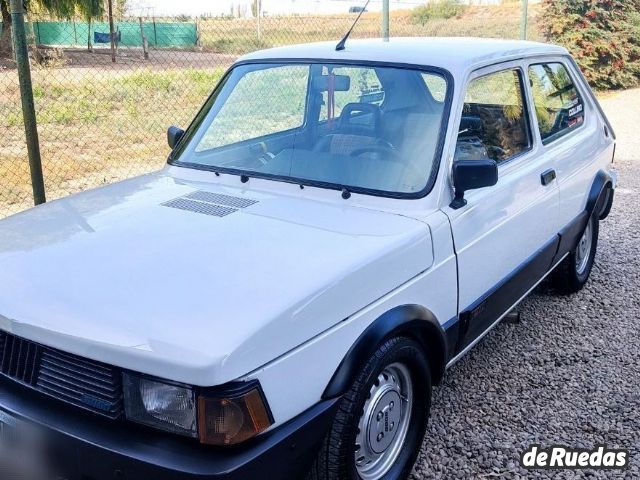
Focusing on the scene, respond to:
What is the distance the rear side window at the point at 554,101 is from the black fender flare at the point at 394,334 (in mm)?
1805

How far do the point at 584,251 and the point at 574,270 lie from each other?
1.13 feet

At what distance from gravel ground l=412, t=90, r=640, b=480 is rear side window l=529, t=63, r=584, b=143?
1297mm

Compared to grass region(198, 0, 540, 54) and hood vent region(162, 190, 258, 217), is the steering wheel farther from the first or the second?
grass region(198, 0, 540, 54)

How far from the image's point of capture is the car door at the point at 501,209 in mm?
3098

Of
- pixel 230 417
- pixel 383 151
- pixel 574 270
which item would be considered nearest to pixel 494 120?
pixel 383 151

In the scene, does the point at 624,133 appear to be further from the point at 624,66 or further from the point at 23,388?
the point at 23,388

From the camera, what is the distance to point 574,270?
476cm

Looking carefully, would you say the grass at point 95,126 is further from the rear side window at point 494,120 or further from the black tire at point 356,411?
the black tire at point 356,411

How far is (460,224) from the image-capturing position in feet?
9.71

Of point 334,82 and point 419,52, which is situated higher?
point 419,52

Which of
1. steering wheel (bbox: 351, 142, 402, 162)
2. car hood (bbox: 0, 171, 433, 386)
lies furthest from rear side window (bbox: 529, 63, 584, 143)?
car hood (bbox: 0, 171, 433, 386)

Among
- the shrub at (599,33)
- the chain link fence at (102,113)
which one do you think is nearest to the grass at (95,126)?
the chain link fence at (102,113)

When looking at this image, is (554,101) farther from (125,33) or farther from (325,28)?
Result: (125,33)

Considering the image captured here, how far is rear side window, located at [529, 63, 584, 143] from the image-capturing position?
4.05 meters
